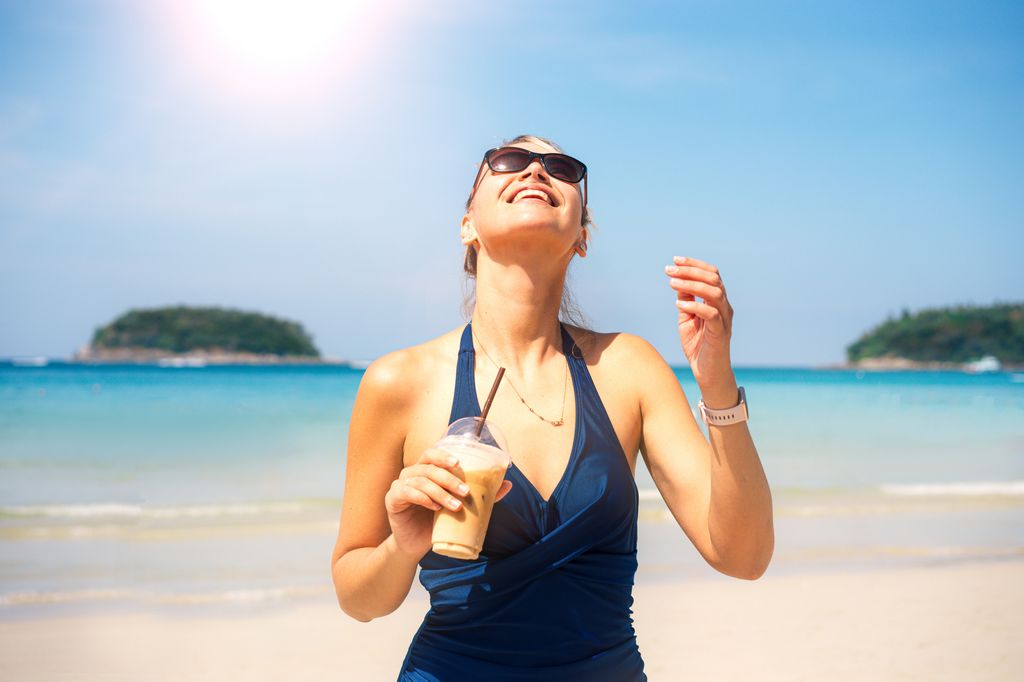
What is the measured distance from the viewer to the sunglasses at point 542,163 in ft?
7.59

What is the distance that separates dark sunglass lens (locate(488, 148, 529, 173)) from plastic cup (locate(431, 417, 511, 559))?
29.4 inches

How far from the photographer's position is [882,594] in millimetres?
7215

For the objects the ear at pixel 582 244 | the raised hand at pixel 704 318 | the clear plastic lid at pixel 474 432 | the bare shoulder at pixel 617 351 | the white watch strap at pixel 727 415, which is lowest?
the clear plastic lid at pixel 474 432

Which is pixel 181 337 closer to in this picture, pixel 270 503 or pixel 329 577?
pixel 270 503

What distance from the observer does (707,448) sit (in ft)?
7.32

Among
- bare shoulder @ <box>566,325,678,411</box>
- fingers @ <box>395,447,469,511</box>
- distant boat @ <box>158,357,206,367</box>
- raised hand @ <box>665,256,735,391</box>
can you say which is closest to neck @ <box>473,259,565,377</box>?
bare shoulder @ <box>566,325,678,411</box>

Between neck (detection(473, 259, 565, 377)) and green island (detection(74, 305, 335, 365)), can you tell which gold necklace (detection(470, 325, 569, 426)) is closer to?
neck (detection(473, 259, 565, 377))

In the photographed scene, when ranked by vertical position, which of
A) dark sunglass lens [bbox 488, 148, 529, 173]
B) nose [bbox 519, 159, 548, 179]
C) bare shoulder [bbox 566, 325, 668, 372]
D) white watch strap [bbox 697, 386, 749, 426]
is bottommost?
white watch strap [bbox 697, 386, 749, 426]

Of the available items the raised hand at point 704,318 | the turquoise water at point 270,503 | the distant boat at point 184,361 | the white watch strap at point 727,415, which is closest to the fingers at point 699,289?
the raised hand at point 704,318

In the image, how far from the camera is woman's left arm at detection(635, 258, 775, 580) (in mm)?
1844

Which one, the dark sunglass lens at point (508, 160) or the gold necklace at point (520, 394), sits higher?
the dark sunglass lens at point (508, 160)

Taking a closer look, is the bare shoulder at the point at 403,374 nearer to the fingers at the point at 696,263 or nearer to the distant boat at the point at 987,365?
the fingers at the point at 696,263

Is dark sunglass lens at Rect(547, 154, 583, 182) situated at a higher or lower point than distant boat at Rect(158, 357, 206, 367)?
higher

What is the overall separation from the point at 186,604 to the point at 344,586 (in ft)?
17.8
